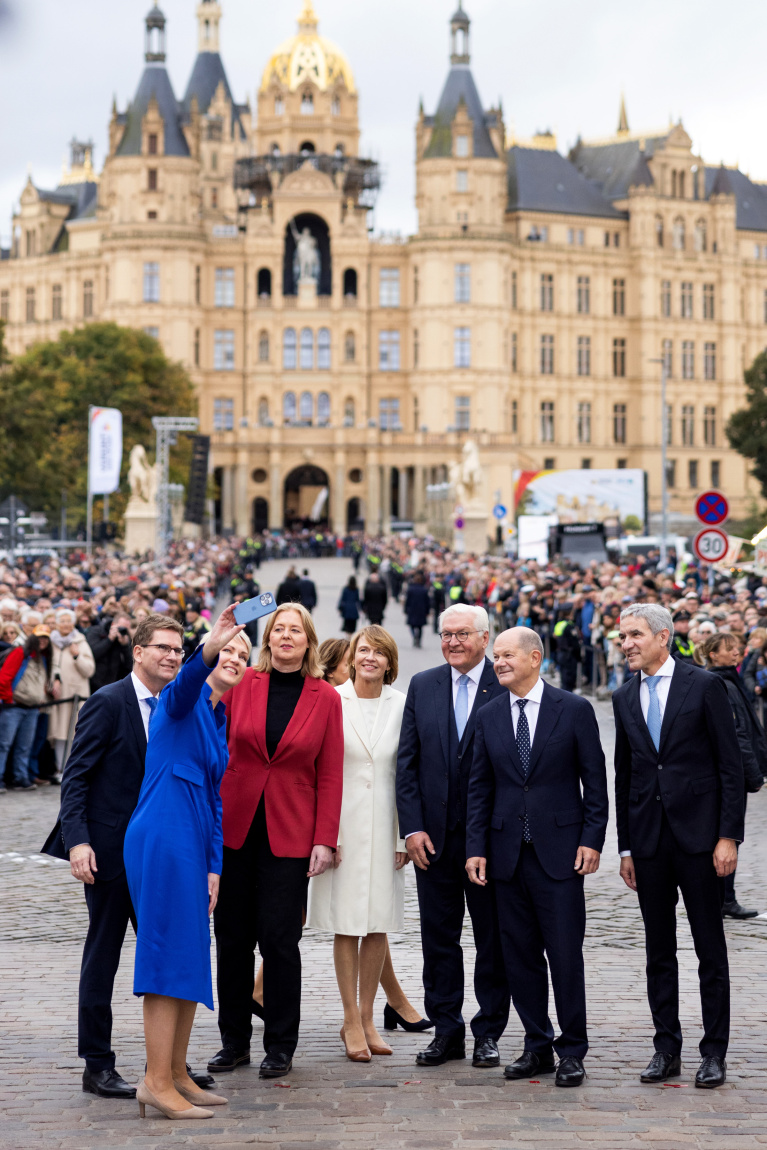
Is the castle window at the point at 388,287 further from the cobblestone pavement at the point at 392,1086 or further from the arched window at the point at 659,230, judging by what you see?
the cobblestone pavement at the point at 392,1086

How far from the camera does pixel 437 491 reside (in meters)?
76.6

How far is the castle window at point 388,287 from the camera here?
98188 millimetres

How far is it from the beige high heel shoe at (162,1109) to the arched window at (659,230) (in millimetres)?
100072

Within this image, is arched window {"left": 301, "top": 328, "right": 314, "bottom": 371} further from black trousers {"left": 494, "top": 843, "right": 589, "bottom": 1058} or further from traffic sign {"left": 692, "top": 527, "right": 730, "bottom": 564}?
black trousers {"left": 494, "top": 843, "right": 589, "bottom": 1058}

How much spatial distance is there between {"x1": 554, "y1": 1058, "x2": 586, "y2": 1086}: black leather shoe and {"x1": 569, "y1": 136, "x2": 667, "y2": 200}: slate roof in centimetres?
9964

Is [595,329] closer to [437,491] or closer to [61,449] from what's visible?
[437,491]

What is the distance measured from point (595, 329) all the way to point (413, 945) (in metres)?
95.6

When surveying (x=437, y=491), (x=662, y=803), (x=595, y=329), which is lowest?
(x=662, y=803)

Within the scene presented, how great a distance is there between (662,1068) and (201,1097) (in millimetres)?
1932

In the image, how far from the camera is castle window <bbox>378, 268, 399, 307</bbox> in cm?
9819

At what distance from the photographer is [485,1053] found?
7125 millimetres

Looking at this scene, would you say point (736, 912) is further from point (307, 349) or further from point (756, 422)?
point (307, 349)

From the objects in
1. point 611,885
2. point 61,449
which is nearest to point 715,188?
point 61,449

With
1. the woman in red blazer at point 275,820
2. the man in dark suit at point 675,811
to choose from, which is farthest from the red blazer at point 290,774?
the man in dark suit at point 675,811
